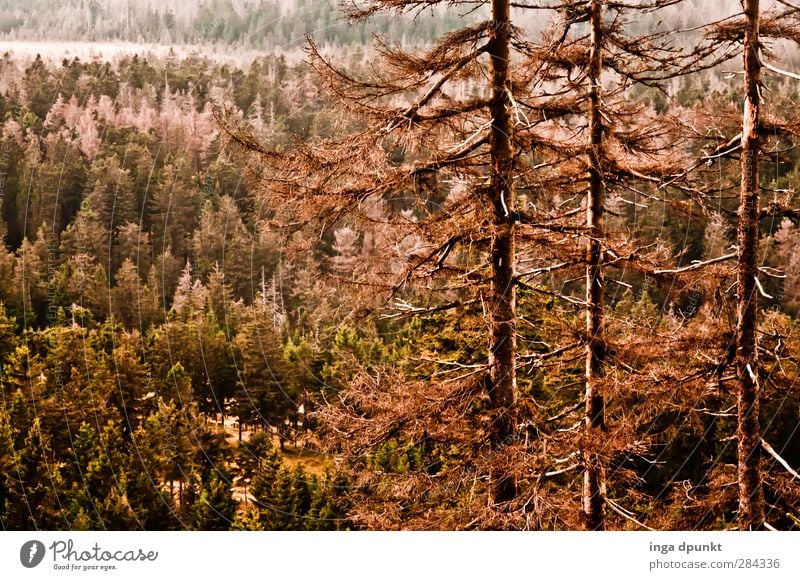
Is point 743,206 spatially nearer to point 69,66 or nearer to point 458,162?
point 458,162

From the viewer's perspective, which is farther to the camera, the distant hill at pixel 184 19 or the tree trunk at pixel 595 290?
the distant hill at pixel 184 19

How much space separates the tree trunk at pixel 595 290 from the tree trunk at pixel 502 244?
200 centimetres

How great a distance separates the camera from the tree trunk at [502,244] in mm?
6695

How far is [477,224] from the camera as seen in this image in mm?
6508

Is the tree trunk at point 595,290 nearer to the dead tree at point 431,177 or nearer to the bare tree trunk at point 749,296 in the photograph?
the bare tree trunk at point 749,296

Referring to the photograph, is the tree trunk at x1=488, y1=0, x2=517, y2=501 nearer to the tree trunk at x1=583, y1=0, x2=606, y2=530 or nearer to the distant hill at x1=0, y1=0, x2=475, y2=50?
the tree trunk at x1=583, y1=0, x2=606, y2=530

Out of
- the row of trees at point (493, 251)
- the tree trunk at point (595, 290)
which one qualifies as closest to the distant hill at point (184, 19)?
the tree trunk at point (595, 290)

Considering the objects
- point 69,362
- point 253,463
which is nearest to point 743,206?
point 253,463

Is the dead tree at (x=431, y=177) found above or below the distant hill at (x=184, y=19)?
below

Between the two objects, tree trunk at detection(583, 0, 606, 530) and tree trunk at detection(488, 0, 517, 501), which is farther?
tree trunk at detection(583, 0, 606, 530)

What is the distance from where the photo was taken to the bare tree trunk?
6.88 metres

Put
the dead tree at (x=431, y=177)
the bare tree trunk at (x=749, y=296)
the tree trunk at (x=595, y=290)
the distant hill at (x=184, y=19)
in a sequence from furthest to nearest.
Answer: the distant hill at (x=184, y=19), the tree trunk at (x=595, y=290), the bare tree trunk at (x=749, y=296), the dead tree at (x=431, y=177)

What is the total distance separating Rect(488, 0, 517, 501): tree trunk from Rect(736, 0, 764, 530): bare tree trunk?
2.20m

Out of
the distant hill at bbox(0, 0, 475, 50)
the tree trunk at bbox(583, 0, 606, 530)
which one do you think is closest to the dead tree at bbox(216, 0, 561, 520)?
the tree trunk at bbox(583, 0, 606, 530)
